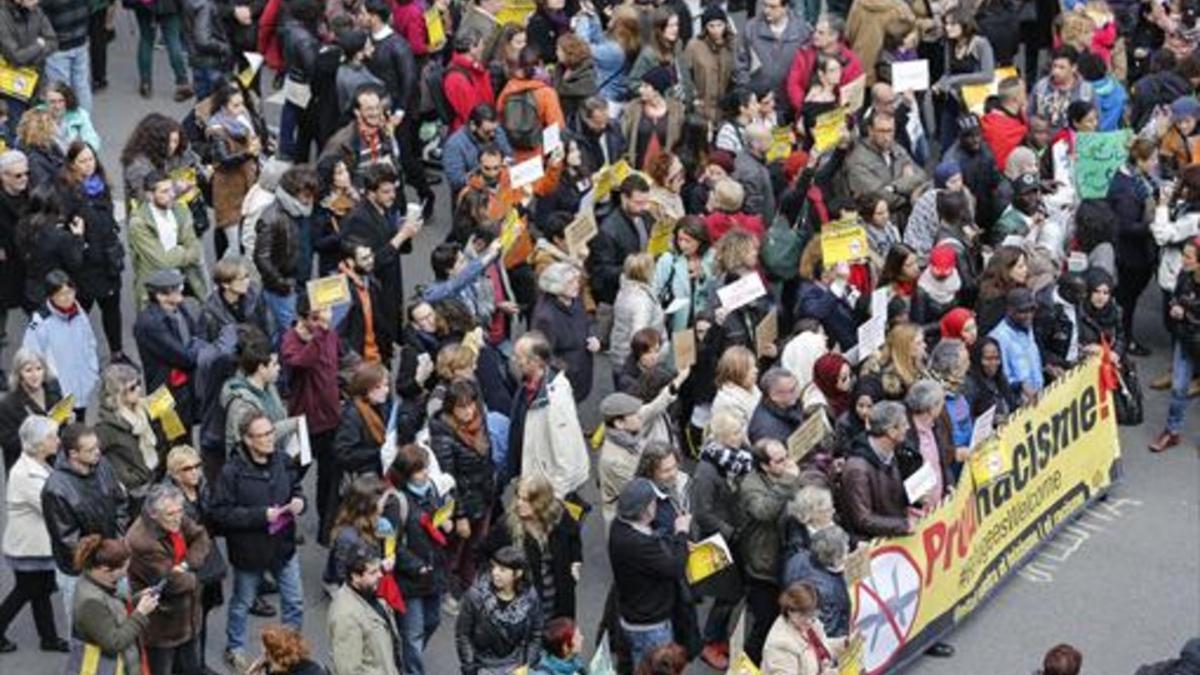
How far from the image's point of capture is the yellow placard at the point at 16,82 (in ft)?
64.2

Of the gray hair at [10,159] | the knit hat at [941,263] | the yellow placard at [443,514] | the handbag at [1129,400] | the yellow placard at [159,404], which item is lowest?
A: the handbag at [1129,400]

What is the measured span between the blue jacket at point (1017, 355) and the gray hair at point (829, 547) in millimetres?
3151

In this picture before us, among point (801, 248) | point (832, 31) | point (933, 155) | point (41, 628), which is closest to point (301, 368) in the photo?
point (41, 628)

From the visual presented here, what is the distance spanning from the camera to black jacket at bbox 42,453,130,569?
14.4 m

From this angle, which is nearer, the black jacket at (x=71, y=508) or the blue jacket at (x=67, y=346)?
the black jacket at (x=71, y=508)

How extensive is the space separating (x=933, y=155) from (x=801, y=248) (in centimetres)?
470

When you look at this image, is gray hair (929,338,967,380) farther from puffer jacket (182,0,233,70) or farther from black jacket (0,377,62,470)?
puffer jacket (182,0,233,70)

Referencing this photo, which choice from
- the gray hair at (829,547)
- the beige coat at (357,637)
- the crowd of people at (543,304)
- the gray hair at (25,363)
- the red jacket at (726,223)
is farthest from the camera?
the red jacket at (726,223)

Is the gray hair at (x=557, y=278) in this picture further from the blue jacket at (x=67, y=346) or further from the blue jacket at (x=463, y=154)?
the blue jacket at (x=67, y=346)

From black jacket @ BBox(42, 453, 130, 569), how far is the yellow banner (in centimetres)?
421

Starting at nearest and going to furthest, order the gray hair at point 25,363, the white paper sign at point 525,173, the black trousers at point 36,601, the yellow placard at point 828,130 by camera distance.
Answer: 1. the black trousers at point 36,601
2. the gray hair at point 25,363
3. the white paper sign at point 525,173
4. the yellow placard at point 828,130

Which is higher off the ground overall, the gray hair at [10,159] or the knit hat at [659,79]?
the gray hair at [10,159]

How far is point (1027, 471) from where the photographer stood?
17141 millimetres

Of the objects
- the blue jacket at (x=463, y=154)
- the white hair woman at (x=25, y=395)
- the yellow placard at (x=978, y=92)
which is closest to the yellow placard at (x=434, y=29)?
the blue jacket at (x=463, y=154)
